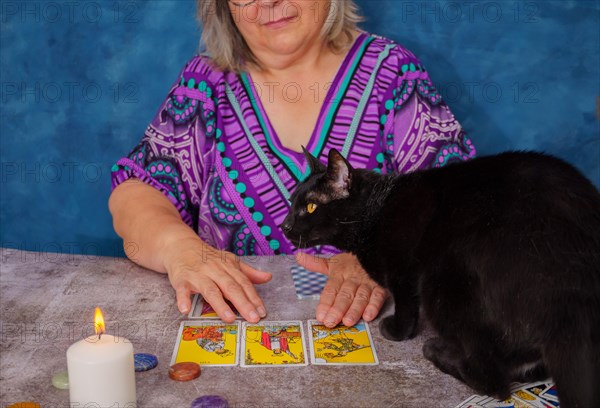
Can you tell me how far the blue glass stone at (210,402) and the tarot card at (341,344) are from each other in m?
0.21

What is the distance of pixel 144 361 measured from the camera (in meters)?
1.13

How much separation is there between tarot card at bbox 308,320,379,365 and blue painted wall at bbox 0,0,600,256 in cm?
123

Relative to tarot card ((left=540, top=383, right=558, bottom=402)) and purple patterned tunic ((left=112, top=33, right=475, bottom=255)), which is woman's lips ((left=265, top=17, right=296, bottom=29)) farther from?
tarot card ((left=540, top=383, right=558, bottom=402))

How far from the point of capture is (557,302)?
0.95 metres

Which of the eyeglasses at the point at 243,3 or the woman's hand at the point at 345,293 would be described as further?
the eyeglasses at the point at 243,3

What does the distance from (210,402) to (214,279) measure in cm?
41

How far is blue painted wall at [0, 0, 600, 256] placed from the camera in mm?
2227

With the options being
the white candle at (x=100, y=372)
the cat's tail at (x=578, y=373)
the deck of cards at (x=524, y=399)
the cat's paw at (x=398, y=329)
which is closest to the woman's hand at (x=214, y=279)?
the cat's paw at (x=398, y=329)

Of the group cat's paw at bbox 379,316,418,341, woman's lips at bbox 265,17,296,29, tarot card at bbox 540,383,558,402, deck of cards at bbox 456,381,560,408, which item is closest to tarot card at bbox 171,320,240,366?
cat's paw at bbox 379,316,418,341

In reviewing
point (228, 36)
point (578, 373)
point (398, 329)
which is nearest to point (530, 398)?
point (578, 373)

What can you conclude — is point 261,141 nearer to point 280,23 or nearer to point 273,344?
point 280,23

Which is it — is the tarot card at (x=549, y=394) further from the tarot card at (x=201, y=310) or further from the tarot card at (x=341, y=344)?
the tarot card at (x=201, y=310)

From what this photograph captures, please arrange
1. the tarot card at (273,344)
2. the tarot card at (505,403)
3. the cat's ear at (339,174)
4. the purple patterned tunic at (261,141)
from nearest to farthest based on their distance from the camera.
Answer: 1. the tarot card at (505,403)
2. the tarot card at (273,344)
3. the cat's ear at (339,174)
4. the purple patterned tunic at (261,141)

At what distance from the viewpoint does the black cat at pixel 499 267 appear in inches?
37.2
